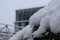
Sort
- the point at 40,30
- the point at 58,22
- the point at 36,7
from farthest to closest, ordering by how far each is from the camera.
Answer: the point at 36,7 < the point at 40,30 < the point at 58,22

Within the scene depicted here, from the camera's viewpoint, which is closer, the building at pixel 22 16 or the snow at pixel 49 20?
the snow at pixel 49 20

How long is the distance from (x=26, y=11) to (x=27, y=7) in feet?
1.34

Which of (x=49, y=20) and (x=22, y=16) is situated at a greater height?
(x=49, y=20)

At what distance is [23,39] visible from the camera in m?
2.90

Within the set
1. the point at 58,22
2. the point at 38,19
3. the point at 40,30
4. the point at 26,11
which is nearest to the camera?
the point at 58,22

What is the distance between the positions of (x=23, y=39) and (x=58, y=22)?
1100mm

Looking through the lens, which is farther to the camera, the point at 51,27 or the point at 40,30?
the point at 40,30

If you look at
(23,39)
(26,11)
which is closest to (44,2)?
(26,11)

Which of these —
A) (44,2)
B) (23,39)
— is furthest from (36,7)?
(23,39)

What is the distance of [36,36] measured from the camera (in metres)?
2.25

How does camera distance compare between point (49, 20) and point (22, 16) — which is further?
point (22, 16)

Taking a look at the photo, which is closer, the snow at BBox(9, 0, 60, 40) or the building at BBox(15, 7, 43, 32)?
the snow at BBox(9, 0, 60, 40)

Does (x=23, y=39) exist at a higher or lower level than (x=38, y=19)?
lower

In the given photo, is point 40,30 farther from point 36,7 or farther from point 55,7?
point 36,7
